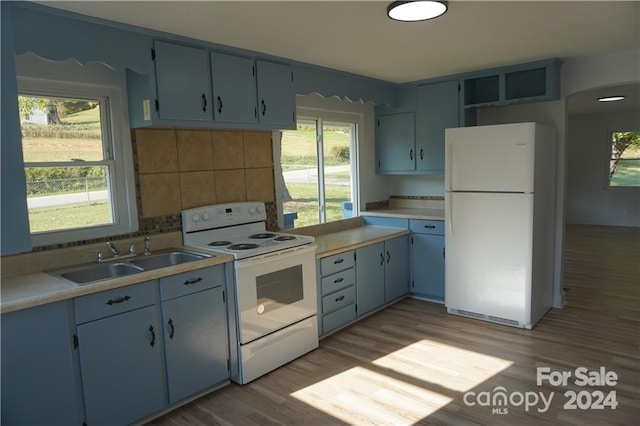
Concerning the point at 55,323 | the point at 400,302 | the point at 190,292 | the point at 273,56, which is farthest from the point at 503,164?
the point at 55,323

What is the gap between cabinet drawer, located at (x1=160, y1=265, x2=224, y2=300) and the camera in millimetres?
2547

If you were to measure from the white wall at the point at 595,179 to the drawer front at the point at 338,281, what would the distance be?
7.15 meters

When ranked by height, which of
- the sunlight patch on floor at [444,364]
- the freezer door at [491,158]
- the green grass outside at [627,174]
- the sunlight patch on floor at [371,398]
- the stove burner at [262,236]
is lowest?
the sunlight patch on floor at [371,398]

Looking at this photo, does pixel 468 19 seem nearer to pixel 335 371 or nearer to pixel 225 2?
pixel 225 2

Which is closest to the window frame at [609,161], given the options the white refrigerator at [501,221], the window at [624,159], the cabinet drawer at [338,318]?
the window at [624,159]

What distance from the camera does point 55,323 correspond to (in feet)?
6.93

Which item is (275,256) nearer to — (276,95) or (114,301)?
(114,301)

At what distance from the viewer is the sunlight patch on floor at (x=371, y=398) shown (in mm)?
2521

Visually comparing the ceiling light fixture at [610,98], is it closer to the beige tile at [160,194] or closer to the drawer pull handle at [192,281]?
the beige tile at [160,194]

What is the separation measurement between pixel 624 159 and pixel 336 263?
25.3 feet

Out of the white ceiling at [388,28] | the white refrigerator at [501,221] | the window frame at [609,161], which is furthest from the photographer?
the window frame at [609,161]

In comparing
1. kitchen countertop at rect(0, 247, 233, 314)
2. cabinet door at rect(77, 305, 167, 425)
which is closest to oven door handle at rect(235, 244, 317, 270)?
kitchen countertop at rect(0, 247, 233, 314)

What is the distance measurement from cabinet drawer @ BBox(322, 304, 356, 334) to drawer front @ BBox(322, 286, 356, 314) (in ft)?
0.13

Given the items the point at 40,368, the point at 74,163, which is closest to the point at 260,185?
the point at 74,163
